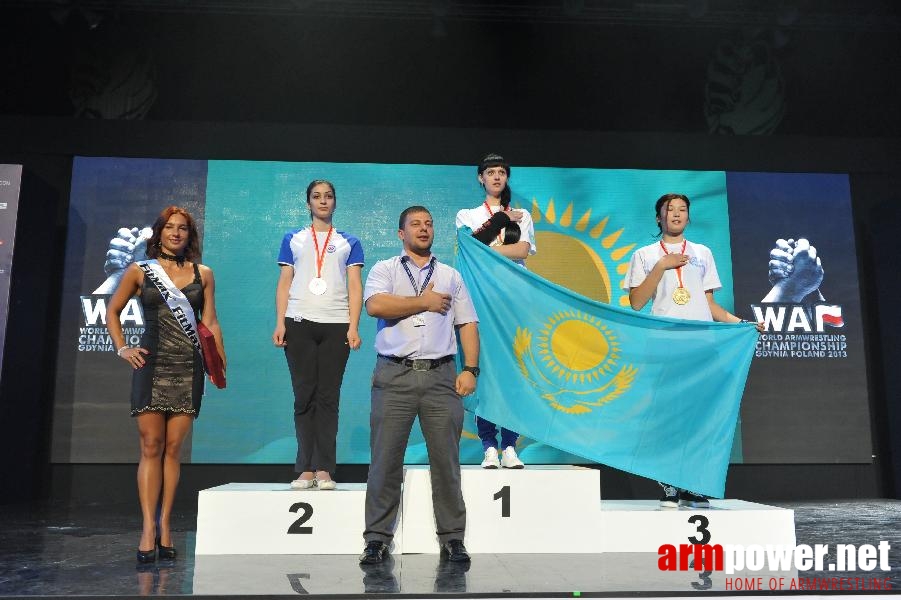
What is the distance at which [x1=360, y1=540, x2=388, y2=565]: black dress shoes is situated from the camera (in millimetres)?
3293

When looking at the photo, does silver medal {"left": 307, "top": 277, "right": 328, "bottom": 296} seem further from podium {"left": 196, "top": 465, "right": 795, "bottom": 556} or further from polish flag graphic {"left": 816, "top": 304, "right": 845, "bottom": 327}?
polish flag graphic {"left": 816, "top": 304, "right": 845, "bottom": 327}

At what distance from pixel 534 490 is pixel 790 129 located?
16.6 ft

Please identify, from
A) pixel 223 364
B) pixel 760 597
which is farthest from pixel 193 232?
pixel 760 597

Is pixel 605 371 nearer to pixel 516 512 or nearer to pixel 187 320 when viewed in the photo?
pixel 516 512

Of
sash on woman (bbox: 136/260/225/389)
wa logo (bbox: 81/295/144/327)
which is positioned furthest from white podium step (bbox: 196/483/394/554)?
wa logo (bbox: 81/295/144/327)

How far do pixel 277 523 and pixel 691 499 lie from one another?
2.06m

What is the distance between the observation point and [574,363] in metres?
3.93

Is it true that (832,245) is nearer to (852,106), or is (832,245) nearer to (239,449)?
(852,106)

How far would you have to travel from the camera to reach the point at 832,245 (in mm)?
6703

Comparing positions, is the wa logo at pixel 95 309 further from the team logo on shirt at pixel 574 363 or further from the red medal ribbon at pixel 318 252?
the team logo on shirt at pixel 574 363

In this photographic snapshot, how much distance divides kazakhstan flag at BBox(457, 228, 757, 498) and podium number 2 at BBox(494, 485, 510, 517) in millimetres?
368

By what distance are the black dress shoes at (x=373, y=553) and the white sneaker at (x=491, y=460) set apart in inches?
27.4

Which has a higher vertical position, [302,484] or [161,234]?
[161,234]

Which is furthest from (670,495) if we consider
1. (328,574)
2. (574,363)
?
(328,574)
